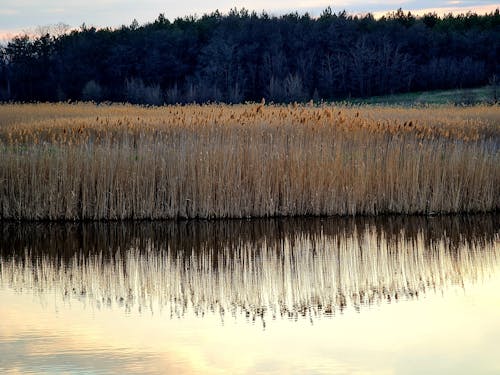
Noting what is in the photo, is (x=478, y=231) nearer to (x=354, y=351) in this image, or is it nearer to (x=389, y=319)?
(x=389, y=319)

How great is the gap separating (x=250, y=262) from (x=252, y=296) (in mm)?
1588

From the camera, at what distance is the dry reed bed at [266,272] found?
8.30 meters

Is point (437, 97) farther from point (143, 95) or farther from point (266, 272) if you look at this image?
point (266, 272)

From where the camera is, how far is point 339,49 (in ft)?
192

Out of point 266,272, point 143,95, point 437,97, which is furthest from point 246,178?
point 143,95

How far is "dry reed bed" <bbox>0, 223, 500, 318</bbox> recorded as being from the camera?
27.2ft

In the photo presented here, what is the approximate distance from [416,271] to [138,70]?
49674mm

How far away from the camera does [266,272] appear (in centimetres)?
942

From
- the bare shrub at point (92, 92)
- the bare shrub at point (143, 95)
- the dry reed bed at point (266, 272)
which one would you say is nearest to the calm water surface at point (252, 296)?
the dry reed bed at point (266, 272)

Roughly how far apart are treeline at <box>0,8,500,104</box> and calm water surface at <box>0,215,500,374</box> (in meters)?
40.0

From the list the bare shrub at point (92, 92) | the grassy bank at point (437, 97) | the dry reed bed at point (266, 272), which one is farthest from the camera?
the bare shrub at point (92, 92)

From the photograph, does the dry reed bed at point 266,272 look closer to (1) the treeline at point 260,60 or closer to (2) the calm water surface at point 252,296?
(2) the calm water surface at point 252,296

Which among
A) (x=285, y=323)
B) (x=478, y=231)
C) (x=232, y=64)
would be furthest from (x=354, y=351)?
(x=232, y=64)

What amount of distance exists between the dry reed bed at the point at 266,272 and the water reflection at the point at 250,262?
0.01 metres
